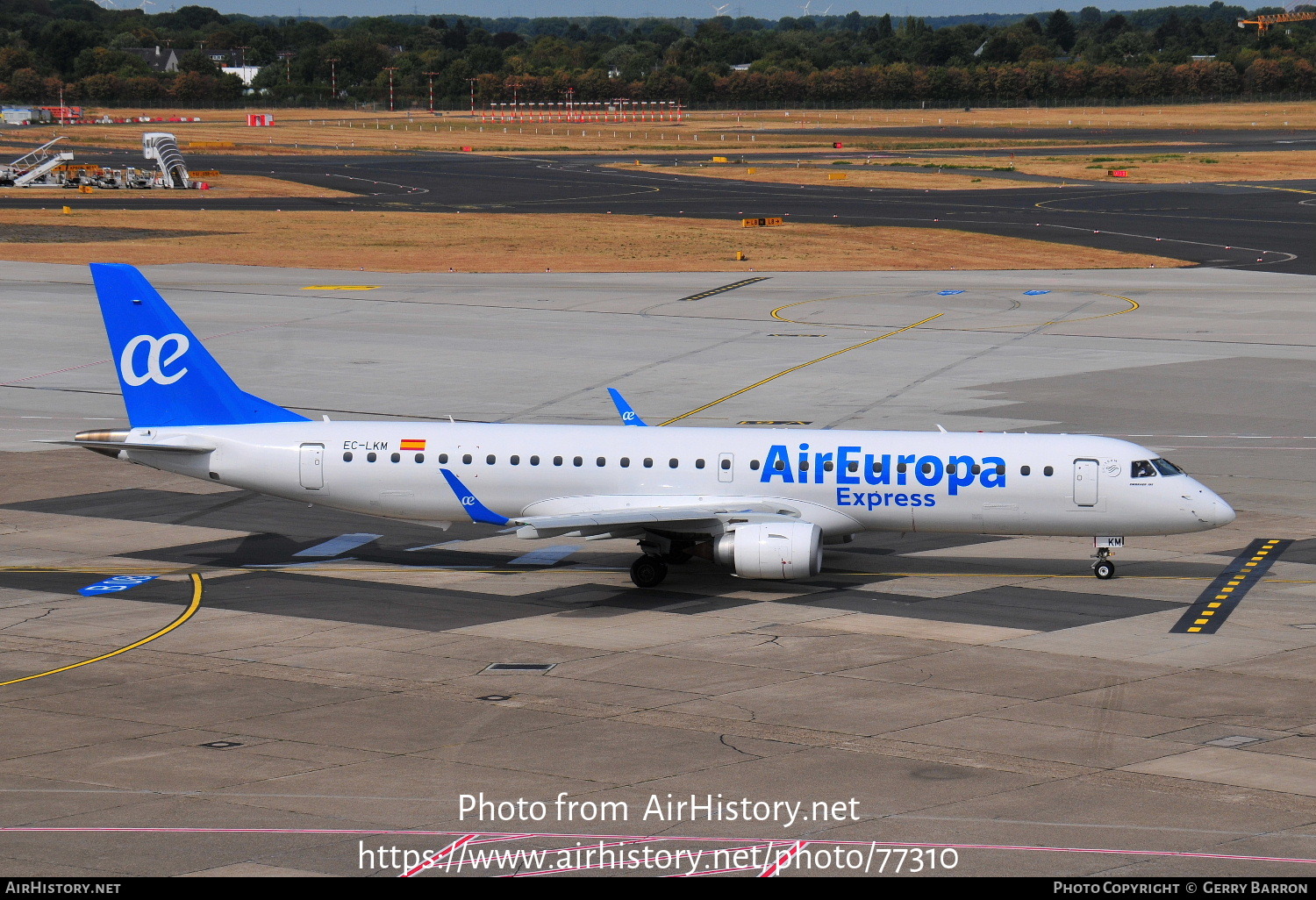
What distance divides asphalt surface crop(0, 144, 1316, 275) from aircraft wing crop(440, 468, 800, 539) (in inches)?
2885

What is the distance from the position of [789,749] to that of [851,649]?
7193 mm

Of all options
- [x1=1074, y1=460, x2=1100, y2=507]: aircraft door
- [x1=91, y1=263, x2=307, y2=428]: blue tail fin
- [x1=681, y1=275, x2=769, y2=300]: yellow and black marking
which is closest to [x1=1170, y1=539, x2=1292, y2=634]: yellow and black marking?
[x1=1074, y1=460, x2=1100, y2=507]: aircraft door

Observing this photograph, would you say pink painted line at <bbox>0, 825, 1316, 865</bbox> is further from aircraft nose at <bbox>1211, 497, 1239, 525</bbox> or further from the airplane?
aircraft nose at <bbox>1211, 497, 1239, 525</bbox>

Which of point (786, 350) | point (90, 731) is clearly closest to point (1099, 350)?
point (786, 350)

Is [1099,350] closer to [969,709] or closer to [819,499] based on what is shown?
[819,499]

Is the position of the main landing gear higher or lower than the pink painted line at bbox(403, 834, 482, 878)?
lower

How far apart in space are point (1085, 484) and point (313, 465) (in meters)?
21.1

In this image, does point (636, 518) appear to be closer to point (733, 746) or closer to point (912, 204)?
point (733, 746)

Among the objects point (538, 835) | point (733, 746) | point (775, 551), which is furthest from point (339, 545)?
point (538, 835)

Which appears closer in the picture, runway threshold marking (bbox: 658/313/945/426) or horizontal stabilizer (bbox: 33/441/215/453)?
horizontal stabilizer (bbox: 33/441/215/453)

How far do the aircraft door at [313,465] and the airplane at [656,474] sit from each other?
0.03 meters

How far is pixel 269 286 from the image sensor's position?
97938mm

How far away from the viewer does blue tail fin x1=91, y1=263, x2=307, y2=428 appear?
4394 centimetres

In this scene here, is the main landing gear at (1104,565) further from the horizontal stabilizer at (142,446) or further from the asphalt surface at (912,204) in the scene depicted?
the asphalt surface at (912,204)
